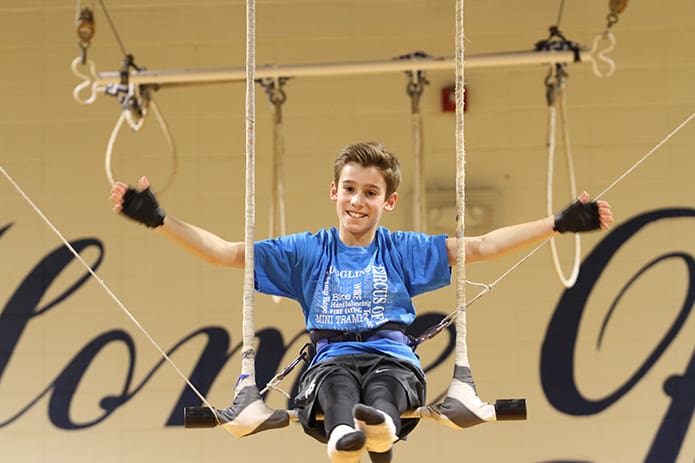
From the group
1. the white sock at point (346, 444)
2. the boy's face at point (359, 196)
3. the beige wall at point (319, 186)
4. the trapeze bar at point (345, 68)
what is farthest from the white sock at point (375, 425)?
the beige wall at point (319, 186)

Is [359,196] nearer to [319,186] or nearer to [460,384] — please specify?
[460,384]

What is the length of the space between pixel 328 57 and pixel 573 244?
1.24m

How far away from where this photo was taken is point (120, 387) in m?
4.12

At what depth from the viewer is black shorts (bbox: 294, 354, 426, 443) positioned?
2105mm

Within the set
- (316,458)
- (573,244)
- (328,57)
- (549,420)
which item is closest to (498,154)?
(573,244)

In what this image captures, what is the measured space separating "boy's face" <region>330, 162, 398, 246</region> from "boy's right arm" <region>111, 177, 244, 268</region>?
0.25m

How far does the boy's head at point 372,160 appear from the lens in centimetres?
229

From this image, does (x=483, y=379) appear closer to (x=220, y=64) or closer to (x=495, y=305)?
(x=495, y=305)

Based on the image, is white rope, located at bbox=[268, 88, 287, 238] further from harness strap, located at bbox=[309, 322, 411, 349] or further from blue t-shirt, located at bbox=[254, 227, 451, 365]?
harness strap, located at bbox=[309, 322, 411, 349]

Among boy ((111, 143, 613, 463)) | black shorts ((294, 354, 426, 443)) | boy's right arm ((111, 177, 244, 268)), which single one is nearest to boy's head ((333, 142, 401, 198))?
boy ((111, 143, 613, 463))

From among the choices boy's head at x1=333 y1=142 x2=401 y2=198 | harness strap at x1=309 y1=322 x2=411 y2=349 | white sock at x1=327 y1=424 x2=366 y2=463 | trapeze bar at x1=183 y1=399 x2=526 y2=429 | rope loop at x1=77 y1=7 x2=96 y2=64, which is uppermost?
rope loop at x1=77 y1=7 x2=96 y2=64

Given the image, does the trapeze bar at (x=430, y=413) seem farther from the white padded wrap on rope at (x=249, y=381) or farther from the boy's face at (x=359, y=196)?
the boy's face at (x=359, y=196)

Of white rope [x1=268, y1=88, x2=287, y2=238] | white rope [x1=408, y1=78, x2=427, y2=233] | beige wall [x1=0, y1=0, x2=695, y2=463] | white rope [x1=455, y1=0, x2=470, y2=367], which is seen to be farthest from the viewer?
beige wall [x1=0, y1=0, x2=695, y2=463]

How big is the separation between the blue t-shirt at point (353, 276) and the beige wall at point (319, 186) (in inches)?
68.3
